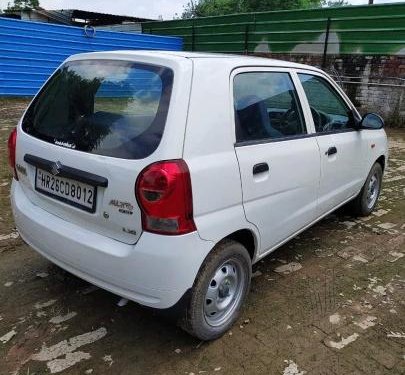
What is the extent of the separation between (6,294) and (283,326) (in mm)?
1945

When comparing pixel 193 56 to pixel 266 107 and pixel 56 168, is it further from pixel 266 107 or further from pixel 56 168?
pixel 56 168

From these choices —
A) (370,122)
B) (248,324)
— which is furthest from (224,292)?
(370,122)

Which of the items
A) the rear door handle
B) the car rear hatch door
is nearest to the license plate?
the car rear hatch door

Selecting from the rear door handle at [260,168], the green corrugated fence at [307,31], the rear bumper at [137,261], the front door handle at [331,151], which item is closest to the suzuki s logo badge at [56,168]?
the rear bumper at [137,261]

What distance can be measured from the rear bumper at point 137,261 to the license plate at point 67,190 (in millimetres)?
150

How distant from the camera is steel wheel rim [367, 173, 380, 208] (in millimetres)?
4713

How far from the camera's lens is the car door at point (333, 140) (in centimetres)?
348

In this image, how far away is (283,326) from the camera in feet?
9.12

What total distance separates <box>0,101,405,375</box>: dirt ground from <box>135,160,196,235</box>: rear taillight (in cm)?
85

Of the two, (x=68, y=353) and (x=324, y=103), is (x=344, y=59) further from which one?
(x=68, y=353)

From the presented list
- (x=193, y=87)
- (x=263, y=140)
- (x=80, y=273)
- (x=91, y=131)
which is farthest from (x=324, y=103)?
(x=80, y=273)

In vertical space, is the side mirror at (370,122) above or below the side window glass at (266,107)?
below

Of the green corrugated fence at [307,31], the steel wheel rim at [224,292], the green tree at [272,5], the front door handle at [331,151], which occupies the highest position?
the green tree at [272,5]

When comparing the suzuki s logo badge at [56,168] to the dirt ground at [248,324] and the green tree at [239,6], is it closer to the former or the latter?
the dirt ground at [248,324]
